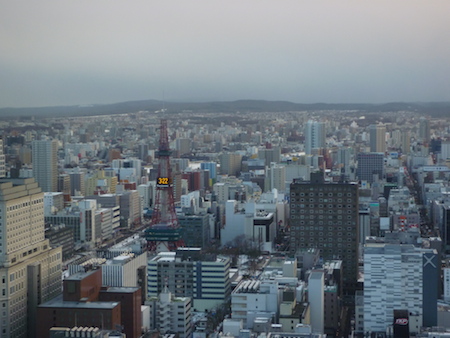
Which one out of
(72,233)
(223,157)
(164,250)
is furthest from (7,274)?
(223,157)

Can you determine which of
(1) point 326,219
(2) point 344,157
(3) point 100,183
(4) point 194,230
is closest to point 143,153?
(3) point 100,183

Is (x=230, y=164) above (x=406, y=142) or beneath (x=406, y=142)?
beneath

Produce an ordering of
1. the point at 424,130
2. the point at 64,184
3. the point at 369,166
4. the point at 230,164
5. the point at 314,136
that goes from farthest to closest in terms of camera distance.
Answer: the point at 230,164 → the point at 314,136 → the point at 369,166 → the point at 64,184 → the point at 424,130

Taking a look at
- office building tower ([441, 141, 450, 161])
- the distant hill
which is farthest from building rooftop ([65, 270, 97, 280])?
office building tower ([441, 141, 450, 161])

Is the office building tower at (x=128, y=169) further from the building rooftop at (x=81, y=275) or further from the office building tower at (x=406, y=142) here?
the building rooftop at (x=81, y=275)

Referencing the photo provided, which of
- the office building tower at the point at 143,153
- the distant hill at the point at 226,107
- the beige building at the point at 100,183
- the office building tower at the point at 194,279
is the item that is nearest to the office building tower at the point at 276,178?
the distant hill at the point at 226,107

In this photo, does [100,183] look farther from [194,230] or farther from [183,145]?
[194,230]

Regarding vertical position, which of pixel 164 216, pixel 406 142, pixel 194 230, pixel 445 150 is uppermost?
pixel 406 142

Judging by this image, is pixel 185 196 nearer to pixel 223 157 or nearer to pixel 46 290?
pixel 223 157
